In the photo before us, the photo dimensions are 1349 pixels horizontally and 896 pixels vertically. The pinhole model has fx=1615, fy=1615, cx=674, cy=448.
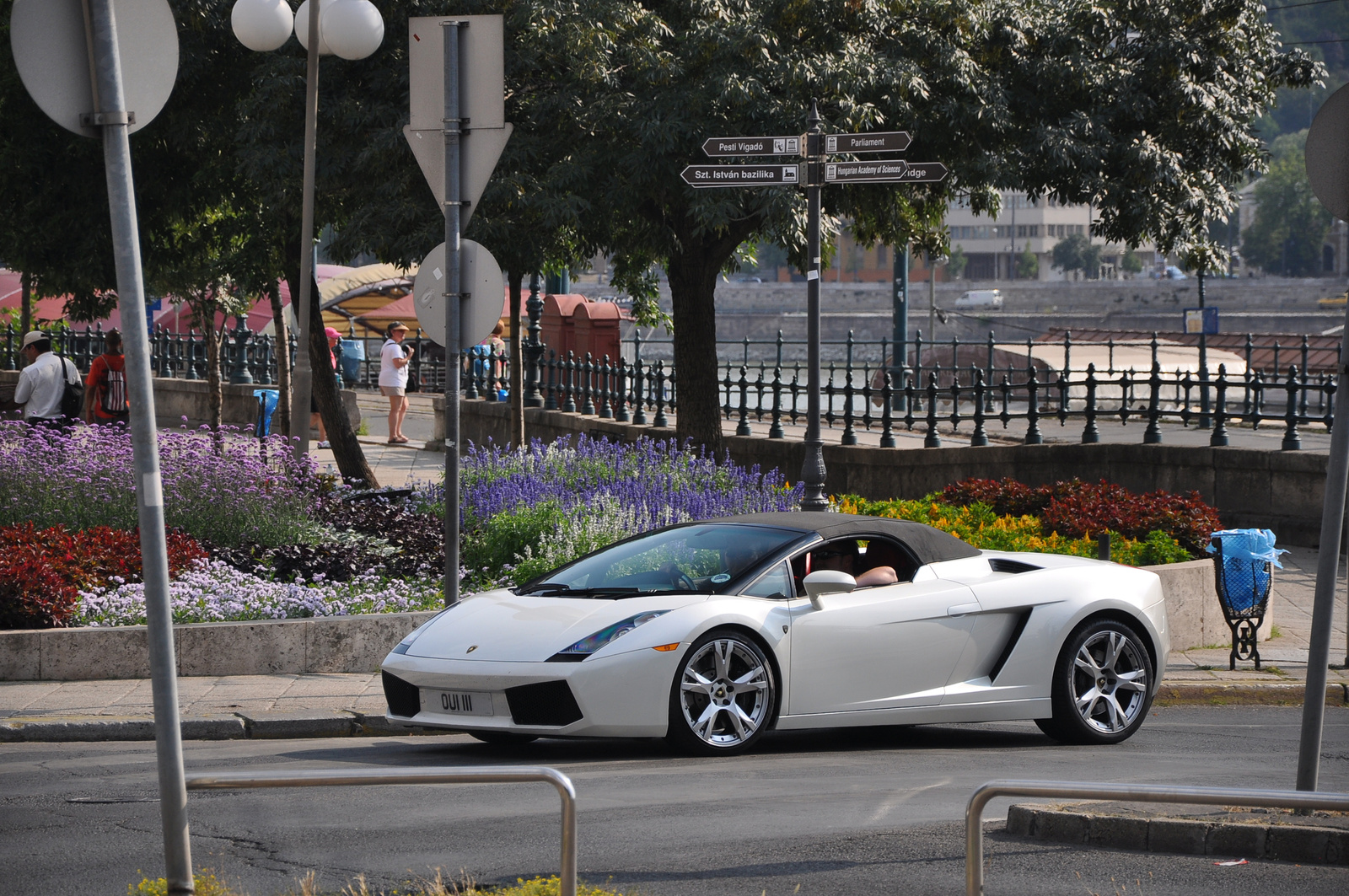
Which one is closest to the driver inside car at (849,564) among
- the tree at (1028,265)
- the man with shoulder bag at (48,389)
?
the man with shoulder bag at (48,389)

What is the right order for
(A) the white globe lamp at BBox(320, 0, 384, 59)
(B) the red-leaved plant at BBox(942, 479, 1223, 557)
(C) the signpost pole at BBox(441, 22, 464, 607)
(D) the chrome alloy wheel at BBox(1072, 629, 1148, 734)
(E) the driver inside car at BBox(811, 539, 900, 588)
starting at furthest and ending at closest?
(A) the white globe lamp at BBox(320, 0, 384, 59)
(B) the red-leaved plant at BBox(942, 479, 1223, 557)
(C) the signpost pole at BBox(441, 22, 464, 607)
(D) the chrome alloy wheel at BBox(1072, 629, 1148, 734)
(E) the driver inside car at BBox(811, 539, 900, 588)

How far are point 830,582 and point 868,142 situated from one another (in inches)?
192

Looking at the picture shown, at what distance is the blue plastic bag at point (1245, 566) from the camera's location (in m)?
10.5

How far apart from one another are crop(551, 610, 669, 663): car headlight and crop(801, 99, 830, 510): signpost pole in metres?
4.33

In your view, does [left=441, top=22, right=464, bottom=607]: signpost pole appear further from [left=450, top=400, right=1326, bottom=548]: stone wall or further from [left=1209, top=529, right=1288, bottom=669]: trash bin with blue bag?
[left=450, top=400, right=1326, bottom=548]: stone wall

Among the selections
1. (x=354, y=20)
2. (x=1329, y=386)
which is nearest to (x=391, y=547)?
(x=354, y=20)

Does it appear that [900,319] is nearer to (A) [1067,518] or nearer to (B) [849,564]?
(A) [1067,518]

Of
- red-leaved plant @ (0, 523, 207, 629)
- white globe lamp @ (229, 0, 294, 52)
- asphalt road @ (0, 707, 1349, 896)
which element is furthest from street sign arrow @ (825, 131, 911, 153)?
red-leaved plant @ (0, 523, 207, 629)

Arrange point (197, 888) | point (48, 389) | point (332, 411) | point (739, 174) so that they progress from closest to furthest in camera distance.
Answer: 1. point (197, 888)
2. point (739, 174)
3. point (48, 389)
4. point (332, 411)

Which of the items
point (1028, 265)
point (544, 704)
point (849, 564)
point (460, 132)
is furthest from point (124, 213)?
point (1028, 265)

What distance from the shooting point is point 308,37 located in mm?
13156

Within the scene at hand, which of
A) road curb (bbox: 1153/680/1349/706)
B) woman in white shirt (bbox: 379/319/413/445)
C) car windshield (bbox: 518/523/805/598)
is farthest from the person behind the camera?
woman in white shirt (bbox: 379/319/413/445)

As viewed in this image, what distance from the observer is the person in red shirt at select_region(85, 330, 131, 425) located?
16.9 m

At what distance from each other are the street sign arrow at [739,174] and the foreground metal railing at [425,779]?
26.3 ft
